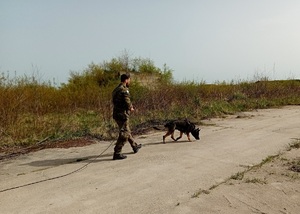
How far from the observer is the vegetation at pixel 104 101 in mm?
9609

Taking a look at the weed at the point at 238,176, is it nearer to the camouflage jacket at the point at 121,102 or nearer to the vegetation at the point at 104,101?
the camouflage jacket at the point at 121,102

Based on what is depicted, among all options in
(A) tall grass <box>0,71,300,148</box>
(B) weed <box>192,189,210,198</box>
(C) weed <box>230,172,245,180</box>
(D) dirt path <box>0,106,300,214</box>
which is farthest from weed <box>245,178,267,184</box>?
(A) tall grass <box>0,71,300,148</box>

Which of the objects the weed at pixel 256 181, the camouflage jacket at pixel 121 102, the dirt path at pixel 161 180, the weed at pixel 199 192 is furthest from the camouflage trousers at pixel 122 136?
the weed at pixel 256 181

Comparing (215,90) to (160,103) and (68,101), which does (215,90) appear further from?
(68,101)

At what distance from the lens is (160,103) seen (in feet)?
50.4

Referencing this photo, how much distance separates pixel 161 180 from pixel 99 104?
928cm

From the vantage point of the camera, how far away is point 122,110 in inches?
268

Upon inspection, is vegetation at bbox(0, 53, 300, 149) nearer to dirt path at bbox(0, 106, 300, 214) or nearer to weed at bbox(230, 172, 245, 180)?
dirt path at bbox(0, 106, 300, 214)

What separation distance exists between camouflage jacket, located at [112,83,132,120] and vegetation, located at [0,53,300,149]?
301 centimetres

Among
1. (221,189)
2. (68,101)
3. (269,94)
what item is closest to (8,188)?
(221,189)

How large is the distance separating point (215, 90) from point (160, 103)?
6701mm

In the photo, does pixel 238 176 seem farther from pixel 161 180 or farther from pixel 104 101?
pixel 104 101

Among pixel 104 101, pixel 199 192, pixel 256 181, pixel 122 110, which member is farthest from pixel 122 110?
pixel 104 101

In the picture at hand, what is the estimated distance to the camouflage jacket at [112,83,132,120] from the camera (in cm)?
670
